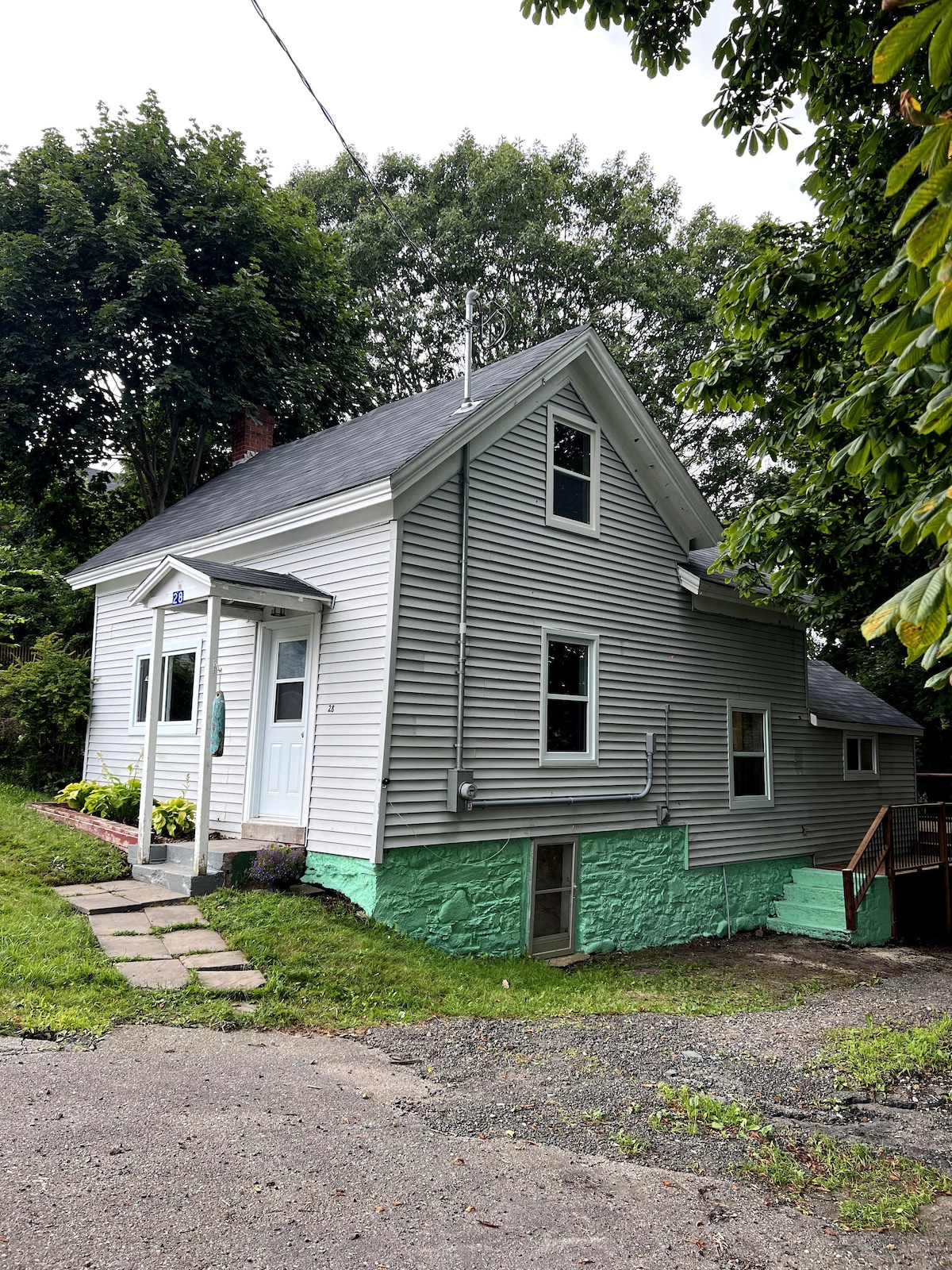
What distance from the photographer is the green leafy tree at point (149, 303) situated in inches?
692

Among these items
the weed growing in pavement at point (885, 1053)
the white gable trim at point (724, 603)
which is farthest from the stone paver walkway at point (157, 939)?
the white gable trim at point (724, 603)

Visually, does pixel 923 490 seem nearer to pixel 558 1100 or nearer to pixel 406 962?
pixel 558 1100

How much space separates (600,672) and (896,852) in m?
6.07

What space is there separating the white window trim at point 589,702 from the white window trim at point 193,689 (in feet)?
14.5

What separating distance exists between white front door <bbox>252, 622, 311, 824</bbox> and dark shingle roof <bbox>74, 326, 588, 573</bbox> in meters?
1.49

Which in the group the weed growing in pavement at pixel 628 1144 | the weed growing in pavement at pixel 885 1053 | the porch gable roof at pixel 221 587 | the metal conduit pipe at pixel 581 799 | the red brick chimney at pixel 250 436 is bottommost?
the weed growing in pavement at pixel 885 1053

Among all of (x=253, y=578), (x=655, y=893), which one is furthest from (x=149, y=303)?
(x=655, y=893)

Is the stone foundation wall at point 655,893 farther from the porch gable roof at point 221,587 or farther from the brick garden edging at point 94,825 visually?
the brick garden edging at point 94,825

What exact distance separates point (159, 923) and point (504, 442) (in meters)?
6.05

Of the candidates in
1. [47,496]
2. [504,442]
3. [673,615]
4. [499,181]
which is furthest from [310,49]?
[499,181]

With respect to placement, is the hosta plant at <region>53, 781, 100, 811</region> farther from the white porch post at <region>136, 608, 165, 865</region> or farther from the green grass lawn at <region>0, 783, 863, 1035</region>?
the white porch post at <region>136, 608, 165, 865</region>

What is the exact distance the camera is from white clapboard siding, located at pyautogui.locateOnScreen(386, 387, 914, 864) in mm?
8695

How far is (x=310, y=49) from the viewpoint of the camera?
8.03m

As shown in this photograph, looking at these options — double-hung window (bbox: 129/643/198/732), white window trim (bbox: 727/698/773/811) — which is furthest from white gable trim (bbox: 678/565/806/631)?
double-hung window (bbox: 129/643/198/732)
